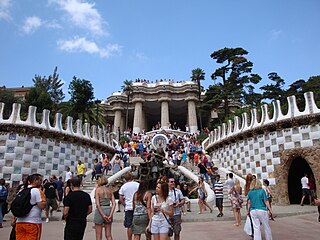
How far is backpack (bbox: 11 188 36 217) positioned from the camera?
3.82 m

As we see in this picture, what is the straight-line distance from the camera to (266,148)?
583 inches

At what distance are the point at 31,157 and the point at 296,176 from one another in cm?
1449

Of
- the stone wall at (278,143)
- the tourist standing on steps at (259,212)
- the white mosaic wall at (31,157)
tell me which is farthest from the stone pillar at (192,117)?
the tourist standing on steps at (259,212)

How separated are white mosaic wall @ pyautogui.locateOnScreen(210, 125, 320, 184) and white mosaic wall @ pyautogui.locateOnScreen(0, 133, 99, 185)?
10428mm

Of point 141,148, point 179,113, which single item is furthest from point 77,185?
point 179,113

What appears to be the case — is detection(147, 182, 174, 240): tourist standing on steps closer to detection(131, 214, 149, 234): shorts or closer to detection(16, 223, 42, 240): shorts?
detection(131, 214, 149, 234): shorts

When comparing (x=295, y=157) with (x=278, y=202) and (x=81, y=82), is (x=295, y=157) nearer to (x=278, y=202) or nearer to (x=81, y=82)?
(x=278, y=202)

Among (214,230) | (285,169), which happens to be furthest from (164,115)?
(214,230)

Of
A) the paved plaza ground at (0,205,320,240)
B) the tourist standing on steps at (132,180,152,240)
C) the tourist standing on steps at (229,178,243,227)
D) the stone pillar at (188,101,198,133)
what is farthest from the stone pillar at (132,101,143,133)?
the tourist standing on steps at (132,180,152,240)

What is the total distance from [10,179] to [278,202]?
13.5 metres

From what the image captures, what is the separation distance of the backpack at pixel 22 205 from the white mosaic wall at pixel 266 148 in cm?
1268

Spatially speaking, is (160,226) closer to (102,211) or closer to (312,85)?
(102,211)

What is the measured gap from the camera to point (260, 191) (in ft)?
17.5

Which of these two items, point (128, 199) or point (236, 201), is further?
point (236, 201)
